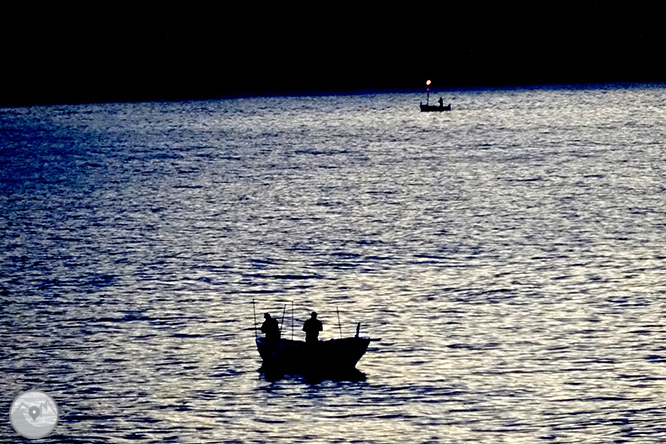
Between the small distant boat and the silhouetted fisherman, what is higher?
the silhouetted fisherman

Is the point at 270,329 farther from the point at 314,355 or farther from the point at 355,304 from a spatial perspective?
the point at 355,304

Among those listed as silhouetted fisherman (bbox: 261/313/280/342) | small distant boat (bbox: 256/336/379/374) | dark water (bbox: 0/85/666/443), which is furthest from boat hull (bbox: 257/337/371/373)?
dark water (bbox: 0/85/666/443)

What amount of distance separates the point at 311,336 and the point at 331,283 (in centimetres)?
1891

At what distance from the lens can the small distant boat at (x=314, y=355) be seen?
136ft

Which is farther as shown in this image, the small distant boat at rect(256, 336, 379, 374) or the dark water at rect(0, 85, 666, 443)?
the small distant boat at rect(256, 336, 379, 374)

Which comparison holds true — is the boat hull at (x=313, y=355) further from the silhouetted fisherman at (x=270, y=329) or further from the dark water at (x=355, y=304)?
Result: the dark water at (x=355, y=304)

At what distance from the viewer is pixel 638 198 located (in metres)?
96.2

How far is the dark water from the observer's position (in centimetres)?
3809

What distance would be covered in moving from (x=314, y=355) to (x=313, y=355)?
4 centimetres

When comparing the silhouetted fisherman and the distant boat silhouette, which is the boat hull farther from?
the silhouetted fisherman

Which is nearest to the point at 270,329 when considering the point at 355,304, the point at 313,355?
the point at 313,355

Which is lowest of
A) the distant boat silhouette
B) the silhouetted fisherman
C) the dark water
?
the dark water

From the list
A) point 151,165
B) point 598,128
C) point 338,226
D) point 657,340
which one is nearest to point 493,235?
point 338,226

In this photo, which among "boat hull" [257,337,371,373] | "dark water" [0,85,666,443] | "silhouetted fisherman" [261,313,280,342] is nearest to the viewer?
"dark water" [0,85,666,443]
